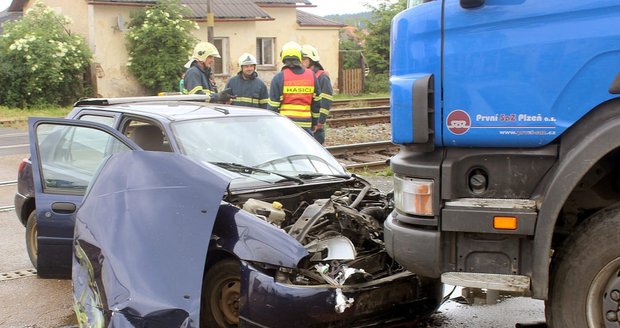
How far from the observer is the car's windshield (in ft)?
18.3

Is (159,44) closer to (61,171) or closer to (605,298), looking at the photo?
(61,171)

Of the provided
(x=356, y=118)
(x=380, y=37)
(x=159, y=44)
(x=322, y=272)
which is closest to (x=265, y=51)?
(x=380, y=37)

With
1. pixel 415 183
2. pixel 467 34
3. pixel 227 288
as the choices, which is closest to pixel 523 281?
pixel 415 183

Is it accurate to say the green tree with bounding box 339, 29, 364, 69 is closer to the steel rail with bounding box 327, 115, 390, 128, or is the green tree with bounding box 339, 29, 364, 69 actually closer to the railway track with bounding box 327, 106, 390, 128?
the railway track with bounding box 327, 106, 390, 128

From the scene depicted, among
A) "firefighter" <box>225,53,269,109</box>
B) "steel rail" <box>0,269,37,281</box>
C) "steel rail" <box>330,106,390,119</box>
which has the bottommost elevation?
"steel rail" <box>0,269,37,281</box>

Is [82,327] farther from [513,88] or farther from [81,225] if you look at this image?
[513,88]

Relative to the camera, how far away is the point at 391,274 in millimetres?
4602

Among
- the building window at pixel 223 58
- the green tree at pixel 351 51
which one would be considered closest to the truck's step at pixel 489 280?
the building window at pixel 223 58

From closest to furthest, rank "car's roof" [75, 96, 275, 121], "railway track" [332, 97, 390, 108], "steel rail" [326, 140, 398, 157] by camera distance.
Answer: "car's roof" [75, 96, 275, 121] → "steel rail" [326, 140, 398, 157] → "railway track" [332, 97, 390, 108]

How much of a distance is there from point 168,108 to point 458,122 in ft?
10.3

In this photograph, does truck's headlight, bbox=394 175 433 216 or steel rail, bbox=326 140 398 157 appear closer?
truck's headlight, bbox=394 175 433 216

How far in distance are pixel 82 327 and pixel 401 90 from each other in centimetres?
234

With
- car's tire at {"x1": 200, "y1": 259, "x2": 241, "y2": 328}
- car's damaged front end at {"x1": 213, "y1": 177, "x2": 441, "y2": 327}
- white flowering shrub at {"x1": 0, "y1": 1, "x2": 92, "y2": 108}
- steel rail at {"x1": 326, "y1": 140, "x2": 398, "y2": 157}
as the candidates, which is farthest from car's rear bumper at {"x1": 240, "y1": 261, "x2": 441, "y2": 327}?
white flowering shrub at {"x1": 0, "y1": 1, "x2": 92, "y2": 108}

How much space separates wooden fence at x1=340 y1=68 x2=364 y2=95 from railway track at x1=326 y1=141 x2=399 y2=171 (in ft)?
65.5
